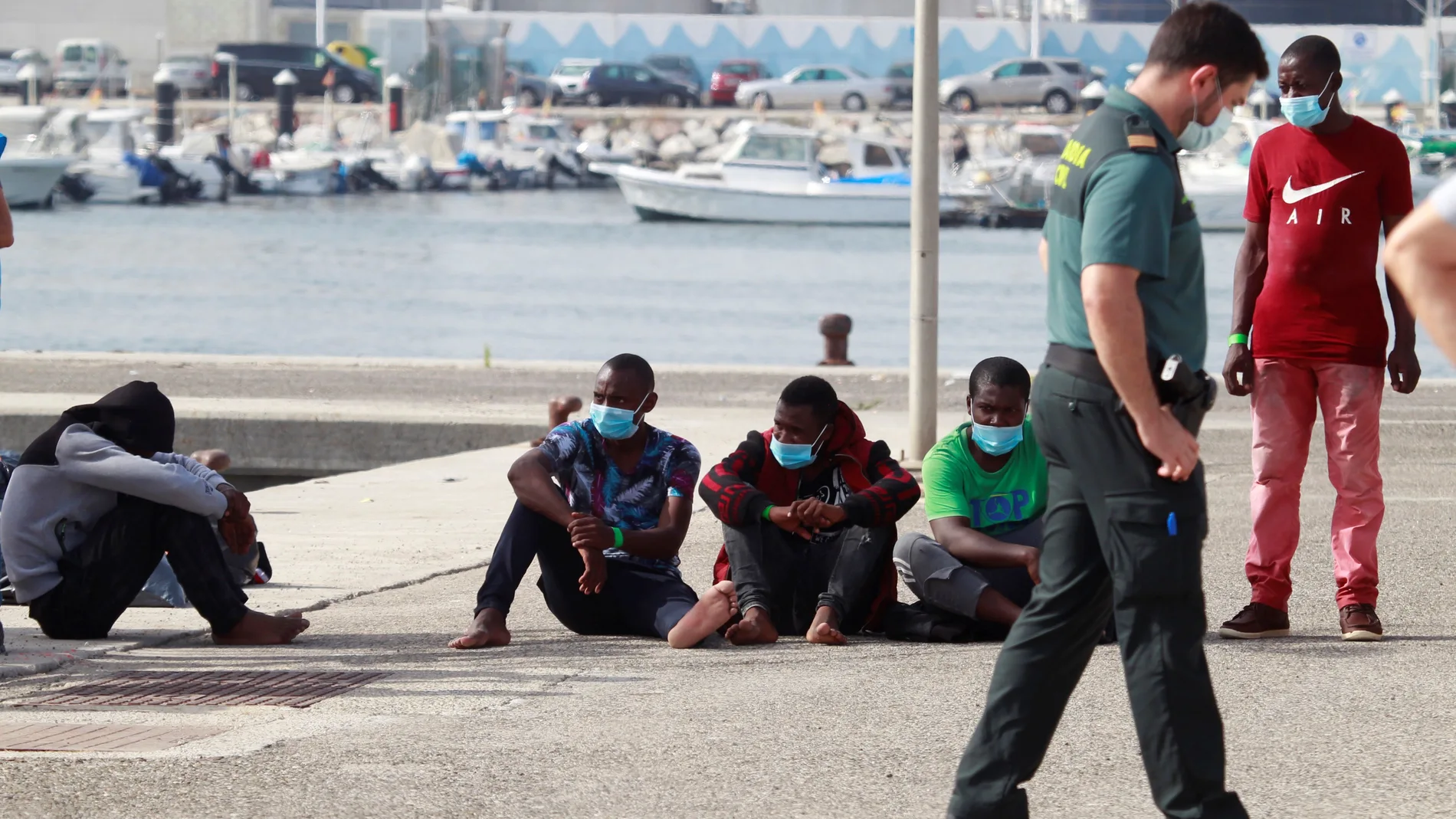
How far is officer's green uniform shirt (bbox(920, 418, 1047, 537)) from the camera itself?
6.74 m

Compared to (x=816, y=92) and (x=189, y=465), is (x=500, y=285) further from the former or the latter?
(x=189, y=465)

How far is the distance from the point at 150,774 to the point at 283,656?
1.73 metres

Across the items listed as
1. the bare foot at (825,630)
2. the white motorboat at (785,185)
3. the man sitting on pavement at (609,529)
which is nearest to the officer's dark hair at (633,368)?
the man sitting on pavement at (609,529)

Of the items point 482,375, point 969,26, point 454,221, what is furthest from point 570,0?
point 482,375

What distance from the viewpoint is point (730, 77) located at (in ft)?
250

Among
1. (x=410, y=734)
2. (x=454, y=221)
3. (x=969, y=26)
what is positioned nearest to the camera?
(x=410, y=734)

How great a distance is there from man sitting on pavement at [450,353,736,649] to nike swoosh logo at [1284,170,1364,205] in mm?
2089

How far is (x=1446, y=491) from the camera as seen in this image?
1070cm

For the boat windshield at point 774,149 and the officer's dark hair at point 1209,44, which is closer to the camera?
the officer's dark hair at point 1209,44

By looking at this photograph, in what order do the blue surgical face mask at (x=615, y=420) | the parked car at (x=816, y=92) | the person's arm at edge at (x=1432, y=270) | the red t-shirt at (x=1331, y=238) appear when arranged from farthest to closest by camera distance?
the parked car at (x=816, y=92), the blue surgical face mask at (x=615, y=420), the red t-shirt at (x=1331, y=238), the person's arm at edge at (x=1432, y=270)

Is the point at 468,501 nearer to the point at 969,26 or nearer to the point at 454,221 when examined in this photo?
the point at 454,221

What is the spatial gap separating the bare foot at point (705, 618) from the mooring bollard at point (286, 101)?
220ft

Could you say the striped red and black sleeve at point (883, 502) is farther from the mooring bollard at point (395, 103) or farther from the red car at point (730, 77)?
the mooring bollard at point (395, 103)

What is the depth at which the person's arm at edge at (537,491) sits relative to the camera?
6.75 m
